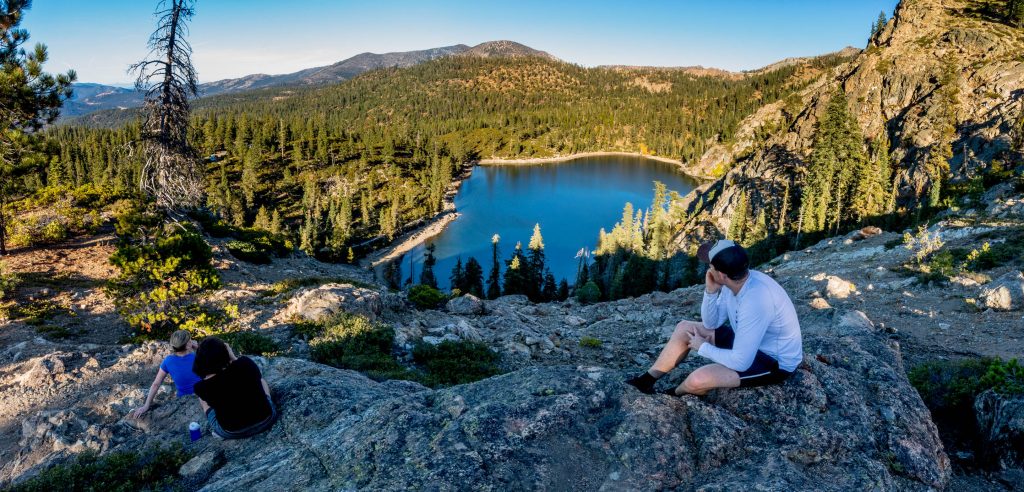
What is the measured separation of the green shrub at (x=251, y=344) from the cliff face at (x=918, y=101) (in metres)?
62.1

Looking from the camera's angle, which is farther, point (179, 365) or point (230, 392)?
point (179, 365)

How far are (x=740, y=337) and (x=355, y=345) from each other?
1082cm

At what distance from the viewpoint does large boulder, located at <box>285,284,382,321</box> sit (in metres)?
15.9

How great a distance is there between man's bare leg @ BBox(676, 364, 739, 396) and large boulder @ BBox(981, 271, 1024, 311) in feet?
49.8

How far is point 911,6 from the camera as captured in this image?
3526 inches

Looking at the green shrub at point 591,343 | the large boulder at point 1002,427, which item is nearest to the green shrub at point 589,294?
the green shrub at point 591,343

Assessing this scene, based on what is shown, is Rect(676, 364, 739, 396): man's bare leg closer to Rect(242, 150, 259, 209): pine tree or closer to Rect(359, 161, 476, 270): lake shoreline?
Rect(359, 161, 476, 270): lake shoreline

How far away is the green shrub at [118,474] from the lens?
19.2 ft

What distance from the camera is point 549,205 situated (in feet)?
394

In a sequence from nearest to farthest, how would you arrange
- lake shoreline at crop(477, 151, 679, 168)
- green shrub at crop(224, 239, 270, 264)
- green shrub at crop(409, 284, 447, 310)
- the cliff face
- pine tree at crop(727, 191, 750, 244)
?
green shrub at crop(409, 284, 447, 310)
green shrub at crop(224, 239, 270, 264)
the cliff face
pine tree at crop(727, 191, 750, 244)
lake shoreline at crop(477, 151, 679, 168)

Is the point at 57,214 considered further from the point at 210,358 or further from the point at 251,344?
the point at 210,358

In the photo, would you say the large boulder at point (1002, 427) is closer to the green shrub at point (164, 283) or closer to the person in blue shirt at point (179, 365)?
the person in blue shirt at point (179, 365)

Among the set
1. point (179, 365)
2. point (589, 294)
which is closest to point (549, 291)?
point (589, 294)

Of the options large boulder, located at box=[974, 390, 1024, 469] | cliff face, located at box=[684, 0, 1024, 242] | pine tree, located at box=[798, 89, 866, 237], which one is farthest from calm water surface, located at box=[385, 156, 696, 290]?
large boulder, located at box=[974, 390, 1024, 469]
